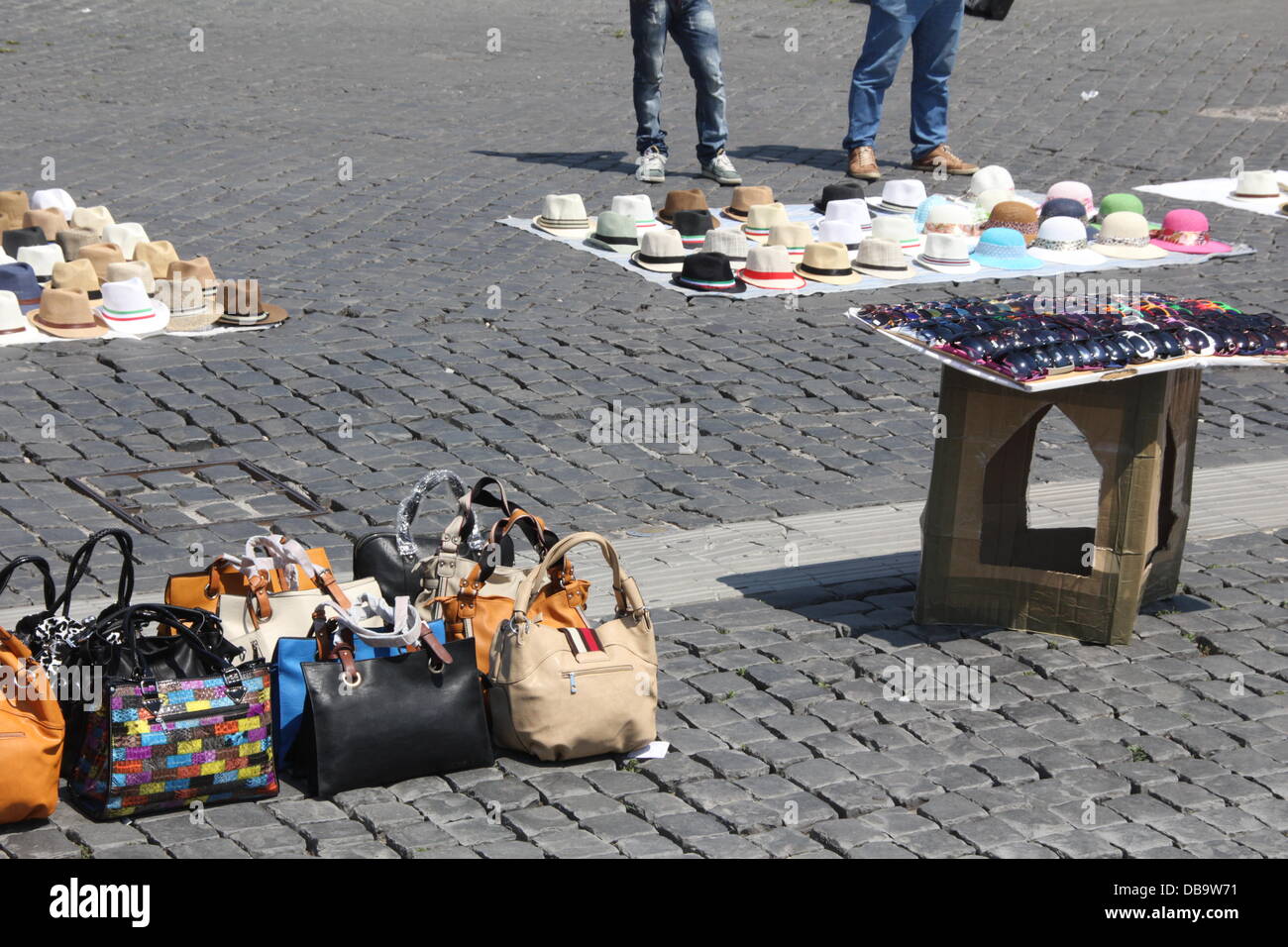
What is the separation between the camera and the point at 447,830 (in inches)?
178

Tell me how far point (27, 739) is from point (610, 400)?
4.38 metres

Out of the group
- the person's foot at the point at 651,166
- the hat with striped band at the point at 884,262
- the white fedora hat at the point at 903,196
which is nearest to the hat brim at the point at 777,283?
the hat with striped band at the point at 884,262

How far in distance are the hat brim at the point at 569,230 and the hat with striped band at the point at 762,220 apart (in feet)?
3.30

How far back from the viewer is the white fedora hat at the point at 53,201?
10.7m

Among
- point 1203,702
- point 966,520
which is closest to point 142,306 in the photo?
point 966,520

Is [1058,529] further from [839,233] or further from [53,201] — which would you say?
[53,201]

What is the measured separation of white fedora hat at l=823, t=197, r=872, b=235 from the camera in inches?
449

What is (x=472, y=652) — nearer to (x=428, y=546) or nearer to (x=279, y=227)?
(x=428, y=546)

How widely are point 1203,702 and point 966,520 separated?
929mm

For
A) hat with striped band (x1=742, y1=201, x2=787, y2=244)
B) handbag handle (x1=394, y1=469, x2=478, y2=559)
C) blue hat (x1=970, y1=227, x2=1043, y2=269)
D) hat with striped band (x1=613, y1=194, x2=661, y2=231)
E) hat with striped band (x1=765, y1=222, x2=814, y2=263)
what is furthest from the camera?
hat with striped band (x1=613, y1=194, x2=661, y2=231)

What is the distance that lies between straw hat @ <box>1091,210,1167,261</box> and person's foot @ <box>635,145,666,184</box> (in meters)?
3.13

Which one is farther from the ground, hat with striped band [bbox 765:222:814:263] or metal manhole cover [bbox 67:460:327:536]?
hat with striped band [bbox 765:222:814:263]

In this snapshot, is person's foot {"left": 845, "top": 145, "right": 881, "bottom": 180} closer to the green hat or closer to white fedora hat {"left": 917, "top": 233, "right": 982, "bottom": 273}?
the green hat

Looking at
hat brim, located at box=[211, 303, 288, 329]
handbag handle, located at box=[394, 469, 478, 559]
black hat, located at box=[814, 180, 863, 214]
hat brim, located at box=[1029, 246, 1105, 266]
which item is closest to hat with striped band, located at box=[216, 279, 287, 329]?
hat brim, located at box=[211, 303, 288, 329]
